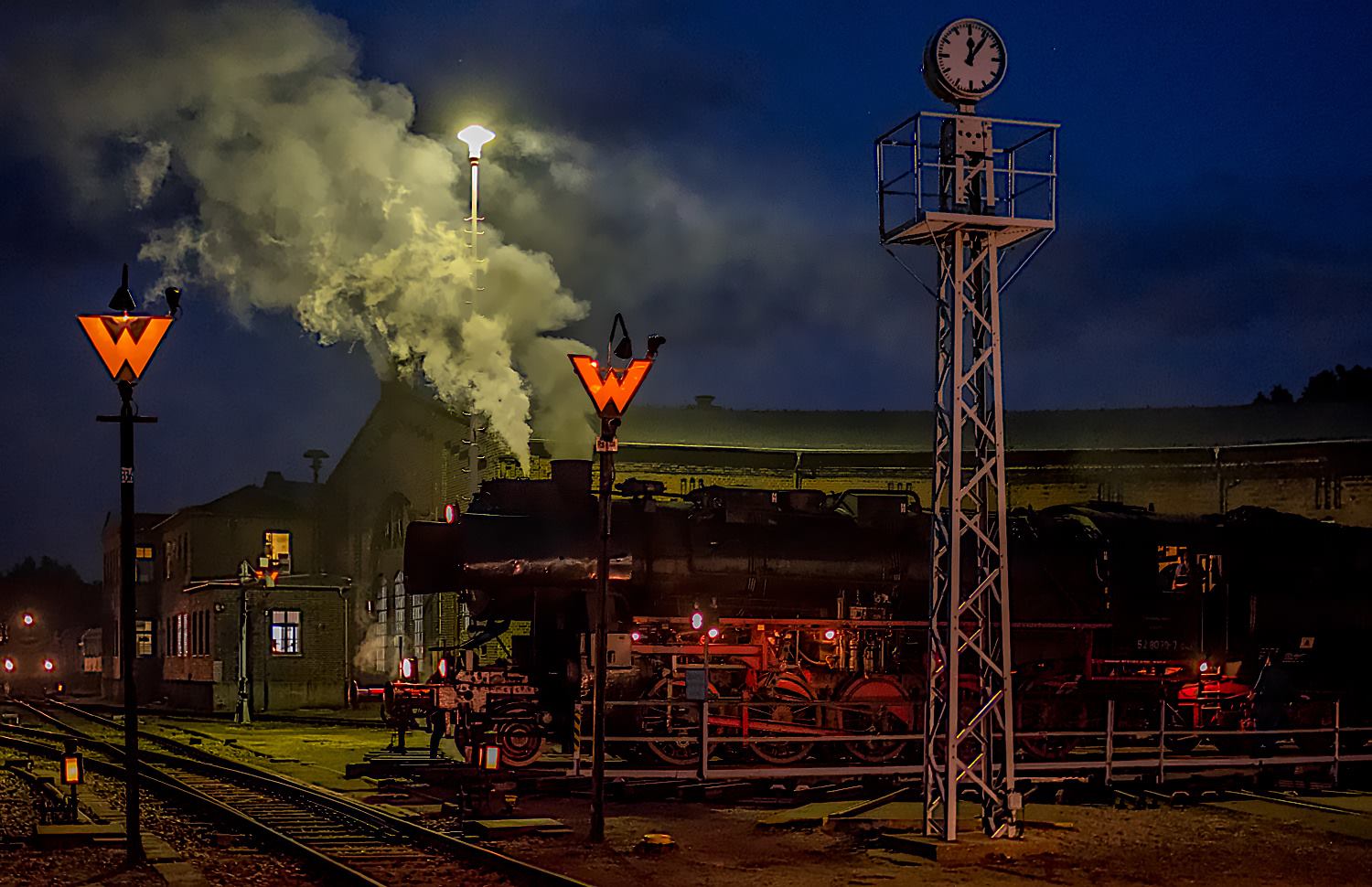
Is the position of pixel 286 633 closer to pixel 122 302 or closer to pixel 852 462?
pixel 852 462

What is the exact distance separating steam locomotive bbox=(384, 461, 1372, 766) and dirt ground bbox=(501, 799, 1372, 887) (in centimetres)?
233

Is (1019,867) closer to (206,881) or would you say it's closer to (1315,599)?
(206,881)

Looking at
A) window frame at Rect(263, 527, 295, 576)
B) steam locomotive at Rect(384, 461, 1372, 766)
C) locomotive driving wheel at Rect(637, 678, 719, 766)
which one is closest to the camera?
locomotive driving wheel at Rect(637, 678, 719, 766)

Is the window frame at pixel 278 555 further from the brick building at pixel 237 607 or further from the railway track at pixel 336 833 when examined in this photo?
the railway track at pixel 336 833

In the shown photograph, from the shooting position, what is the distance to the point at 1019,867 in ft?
44.7

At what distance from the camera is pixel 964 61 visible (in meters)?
14.4

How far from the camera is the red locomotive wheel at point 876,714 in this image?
20.1 meters

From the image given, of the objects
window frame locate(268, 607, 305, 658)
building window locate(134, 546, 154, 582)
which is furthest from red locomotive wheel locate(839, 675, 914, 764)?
building window locate(134, 546, 154, 582)

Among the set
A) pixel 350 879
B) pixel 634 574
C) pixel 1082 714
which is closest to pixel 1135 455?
pixel 1082 714

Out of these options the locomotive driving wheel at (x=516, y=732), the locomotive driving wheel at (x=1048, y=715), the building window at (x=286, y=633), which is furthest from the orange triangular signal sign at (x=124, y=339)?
the building window at (x=286, y=633)

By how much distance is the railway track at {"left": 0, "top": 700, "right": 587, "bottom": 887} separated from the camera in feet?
42.2

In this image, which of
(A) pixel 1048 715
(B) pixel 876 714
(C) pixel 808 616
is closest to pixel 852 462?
(A) pixel 1048 715

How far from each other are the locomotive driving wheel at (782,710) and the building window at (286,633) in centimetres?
3109

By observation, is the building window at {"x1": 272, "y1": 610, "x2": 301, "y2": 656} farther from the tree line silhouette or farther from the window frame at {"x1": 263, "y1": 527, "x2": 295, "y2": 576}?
the tree line silhouette
